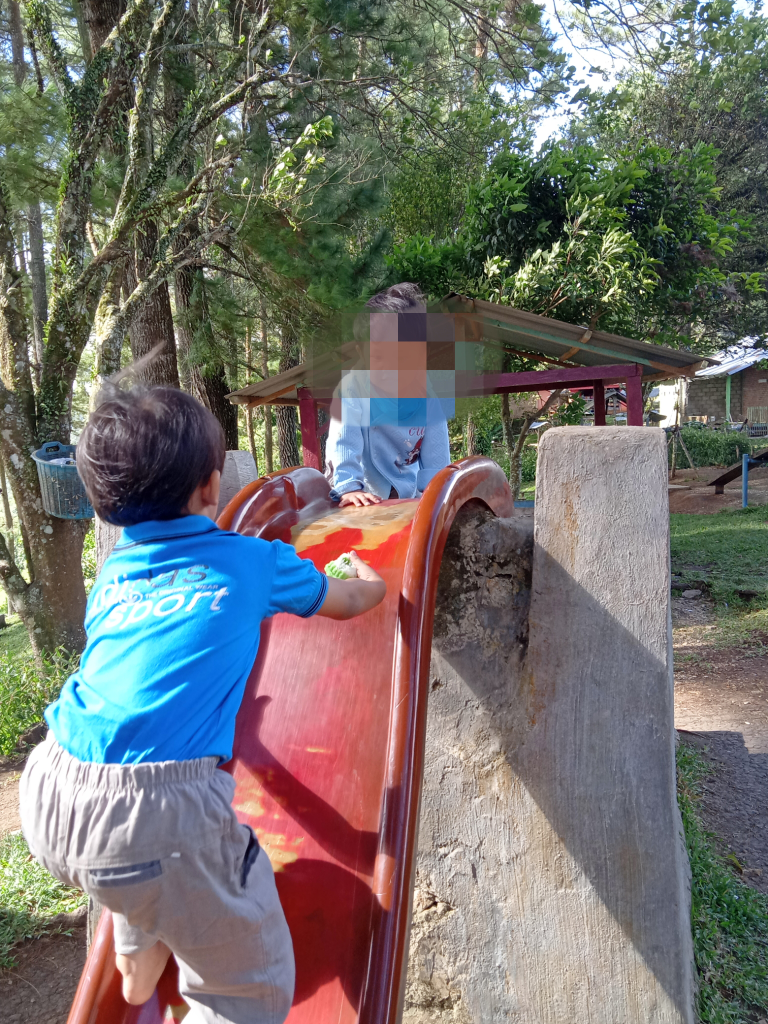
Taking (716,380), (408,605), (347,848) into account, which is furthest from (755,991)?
(716,380)

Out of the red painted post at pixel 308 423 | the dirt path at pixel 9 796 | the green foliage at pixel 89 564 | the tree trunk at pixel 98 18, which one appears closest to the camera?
the dirt path at pixel 9 796

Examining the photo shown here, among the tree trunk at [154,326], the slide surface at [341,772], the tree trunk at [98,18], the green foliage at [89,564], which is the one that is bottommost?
the green foliage at [89,564]

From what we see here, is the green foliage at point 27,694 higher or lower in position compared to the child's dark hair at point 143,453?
lower

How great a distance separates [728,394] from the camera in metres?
23.1

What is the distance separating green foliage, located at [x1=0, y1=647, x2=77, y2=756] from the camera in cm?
444

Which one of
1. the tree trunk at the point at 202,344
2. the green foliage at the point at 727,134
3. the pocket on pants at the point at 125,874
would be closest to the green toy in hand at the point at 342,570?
the pocket on pants at the point at 125,874

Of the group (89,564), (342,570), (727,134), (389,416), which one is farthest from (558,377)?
(727,134)

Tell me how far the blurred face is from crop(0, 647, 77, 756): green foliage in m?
3.21

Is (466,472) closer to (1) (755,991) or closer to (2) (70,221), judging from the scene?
(1) (755,991)

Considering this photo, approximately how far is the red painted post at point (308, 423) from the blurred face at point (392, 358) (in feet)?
9.78

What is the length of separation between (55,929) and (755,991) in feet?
8.29

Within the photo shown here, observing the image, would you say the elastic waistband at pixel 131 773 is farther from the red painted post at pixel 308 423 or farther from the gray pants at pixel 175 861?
the red painted post at pixel 308 423

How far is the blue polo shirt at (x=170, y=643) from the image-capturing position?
1.11 metres

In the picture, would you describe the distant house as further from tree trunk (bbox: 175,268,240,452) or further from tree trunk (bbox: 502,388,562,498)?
tree trunk (bbox: 175,268,240,452)
